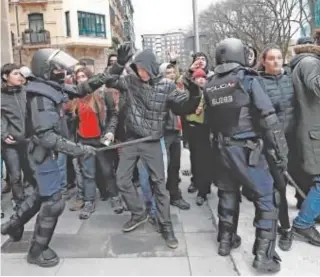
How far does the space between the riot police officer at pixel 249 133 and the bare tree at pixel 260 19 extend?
45.8ft

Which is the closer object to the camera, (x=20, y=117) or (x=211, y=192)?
(x=20, y=117)

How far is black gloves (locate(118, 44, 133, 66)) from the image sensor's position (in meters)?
4.58

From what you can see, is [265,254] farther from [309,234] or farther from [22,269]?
[22,269]

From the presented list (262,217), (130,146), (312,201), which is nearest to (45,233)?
(130,146)

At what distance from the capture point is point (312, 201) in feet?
14.3

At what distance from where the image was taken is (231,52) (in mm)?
3893

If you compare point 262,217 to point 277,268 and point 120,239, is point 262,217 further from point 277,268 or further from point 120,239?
point 120,239

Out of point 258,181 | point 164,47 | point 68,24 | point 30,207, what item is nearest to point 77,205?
point 30,207

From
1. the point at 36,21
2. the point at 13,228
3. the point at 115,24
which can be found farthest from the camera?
the point at 115,24

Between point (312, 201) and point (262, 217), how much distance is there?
795 mm

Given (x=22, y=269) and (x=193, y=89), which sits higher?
(x=193, y=89)

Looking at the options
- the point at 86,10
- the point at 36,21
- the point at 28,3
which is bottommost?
the point at 36,21

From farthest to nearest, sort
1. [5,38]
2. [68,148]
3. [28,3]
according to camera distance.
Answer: [28,3] < [5,38] < [68,148]

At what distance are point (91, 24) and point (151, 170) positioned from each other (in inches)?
1373
